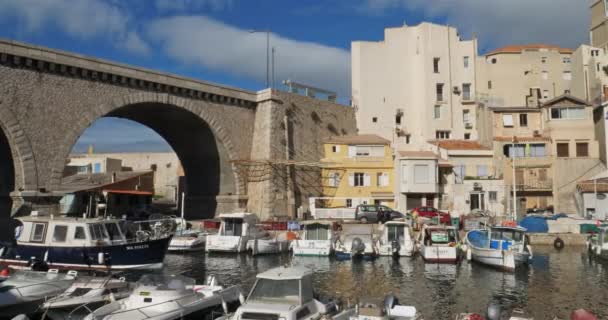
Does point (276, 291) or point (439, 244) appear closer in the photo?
point (276, 291)

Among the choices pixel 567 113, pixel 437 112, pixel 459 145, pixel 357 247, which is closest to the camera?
pixel 357 247

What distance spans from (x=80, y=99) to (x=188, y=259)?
465 inches

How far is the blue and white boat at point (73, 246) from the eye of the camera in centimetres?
2008

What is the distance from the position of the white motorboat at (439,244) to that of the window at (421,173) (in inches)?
565

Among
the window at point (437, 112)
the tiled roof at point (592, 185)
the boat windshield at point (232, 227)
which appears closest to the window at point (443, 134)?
the window at point (437, 112)

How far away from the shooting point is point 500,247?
23.4 m

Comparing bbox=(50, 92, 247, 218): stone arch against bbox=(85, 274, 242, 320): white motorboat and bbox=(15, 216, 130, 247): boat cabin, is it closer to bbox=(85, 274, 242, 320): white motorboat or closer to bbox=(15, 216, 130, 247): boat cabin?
bbox=(15, 216, 130, 247): boat cabin

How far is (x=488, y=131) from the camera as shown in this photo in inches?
1849

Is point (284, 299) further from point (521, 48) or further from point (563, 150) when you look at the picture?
point (521, 48)

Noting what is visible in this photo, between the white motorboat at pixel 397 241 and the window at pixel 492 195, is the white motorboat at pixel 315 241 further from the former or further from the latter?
the window at pixel 492 195

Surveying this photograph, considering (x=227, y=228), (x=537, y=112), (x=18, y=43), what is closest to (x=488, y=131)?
(x=537, y=112)

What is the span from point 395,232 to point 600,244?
1033 centimetres

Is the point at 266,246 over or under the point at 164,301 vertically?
over

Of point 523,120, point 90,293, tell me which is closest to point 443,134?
point 523,120
